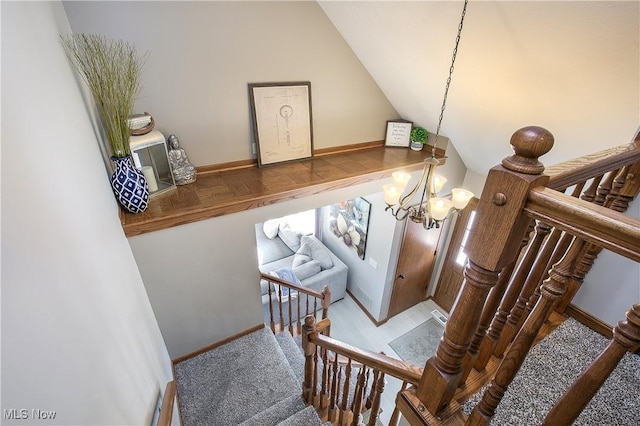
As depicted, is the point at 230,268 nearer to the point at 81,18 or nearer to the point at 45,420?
the point at 45,420

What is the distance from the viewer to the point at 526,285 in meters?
Answer: 0.92

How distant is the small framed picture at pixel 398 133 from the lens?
135 inches

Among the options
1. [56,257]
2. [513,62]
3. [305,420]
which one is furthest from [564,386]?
[56,257]

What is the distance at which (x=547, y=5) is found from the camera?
1431 mm

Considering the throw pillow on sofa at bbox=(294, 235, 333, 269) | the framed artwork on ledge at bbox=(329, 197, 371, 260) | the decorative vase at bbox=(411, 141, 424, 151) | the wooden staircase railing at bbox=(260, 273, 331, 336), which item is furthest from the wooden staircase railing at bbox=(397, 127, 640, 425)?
the throw pillow on sofa at bbox=(294, 235, 333, 269)

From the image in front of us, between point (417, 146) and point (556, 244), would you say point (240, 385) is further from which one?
point (417, 146)

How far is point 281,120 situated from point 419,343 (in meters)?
3.69

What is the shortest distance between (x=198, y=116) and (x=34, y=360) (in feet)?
6.80

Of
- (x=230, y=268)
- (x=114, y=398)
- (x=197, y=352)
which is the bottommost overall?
(x=197, y=352)

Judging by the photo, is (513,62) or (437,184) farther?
(437,184)

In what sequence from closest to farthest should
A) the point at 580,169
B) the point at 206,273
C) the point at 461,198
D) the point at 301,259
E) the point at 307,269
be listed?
the point at 580,169, the point at 461,198, the point at 206,273, the point at 307,269, the point at 301,259

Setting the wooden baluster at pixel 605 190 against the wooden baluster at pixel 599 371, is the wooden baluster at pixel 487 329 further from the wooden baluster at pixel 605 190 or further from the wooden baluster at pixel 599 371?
the wooden baluster at pixel 605 190

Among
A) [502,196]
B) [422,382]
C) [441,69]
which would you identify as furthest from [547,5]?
[422,382]

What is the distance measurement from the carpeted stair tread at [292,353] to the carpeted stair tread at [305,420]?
0.99 metres
